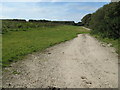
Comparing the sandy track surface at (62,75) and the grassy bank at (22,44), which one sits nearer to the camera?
the sandy track surface at (62,75)

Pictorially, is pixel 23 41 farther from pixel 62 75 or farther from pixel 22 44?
pixel 62 75

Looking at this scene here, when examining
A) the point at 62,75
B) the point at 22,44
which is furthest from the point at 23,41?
the point at 62,75

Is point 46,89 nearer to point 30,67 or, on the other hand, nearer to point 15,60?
point 30,67

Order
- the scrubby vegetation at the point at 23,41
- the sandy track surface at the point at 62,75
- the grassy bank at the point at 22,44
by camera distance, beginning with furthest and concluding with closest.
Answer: the scrubby vegetation at the point at 23,41
the grassy bank at the point at 22,44
the sandy track surface at the point at 62,75

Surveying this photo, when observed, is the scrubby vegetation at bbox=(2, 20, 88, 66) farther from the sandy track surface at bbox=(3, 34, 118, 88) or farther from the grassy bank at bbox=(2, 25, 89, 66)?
the sandy track surface at bbox=(3, 34, 118, 88)

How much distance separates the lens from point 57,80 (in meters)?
7.72

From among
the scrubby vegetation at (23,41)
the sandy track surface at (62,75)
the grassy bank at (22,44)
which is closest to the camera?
the sandy track surface at (62,75)

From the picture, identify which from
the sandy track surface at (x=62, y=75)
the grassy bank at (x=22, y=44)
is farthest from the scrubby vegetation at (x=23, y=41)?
the sandy track surface at (x=62, y=75)

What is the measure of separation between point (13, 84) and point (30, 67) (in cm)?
279

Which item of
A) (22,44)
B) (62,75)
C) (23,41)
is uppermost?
(23,41)

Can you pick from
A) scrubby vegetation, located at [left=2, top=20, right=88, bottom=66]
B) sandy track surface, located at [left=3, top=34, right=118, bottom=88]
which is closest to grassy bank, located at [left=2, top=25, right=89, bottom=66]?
scrubby vegetation, located at [left=2, top=20, right=88, bottom=66]

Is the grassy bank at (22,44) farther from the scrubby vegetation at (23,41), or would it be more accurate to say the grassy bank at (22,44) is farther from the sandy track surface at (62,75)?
the sandy track surface at (62,75)

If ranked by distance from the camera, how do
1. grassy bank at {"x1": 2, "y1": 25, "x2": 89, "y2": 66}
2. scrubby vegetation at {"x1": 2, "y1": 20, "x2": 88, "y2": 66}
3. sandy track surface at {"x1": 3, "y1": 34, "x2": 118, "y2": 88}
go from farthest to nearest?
scrubby vegetation at {"x1": 2, "y1": 20, "x2": 88, "y2": 66} → grassy bank at {"x1": 2, "y1": 25, "x2": 89, "y2": 66} → sandy track surface at {"x1": 3, "y1": 34, "x2": 118, "y2": 88}

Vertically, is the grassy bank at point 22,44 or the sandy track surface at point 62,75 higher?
the grassy bank at point 22,44
